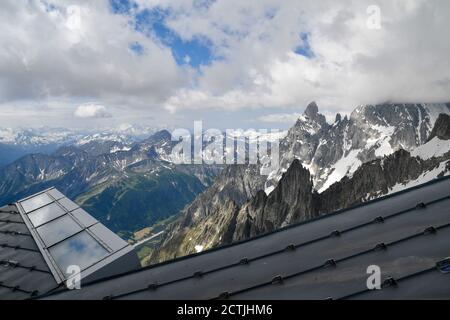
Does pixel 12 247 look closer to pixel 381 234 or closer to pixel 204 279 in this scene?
pixel 204 279

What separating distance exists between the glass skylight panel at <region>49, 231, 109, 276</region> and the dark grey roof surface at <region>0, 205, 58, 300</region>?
746 millimetres

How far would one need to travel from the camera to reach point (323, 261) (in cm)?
1138

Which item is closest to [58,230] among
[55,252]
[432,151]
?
[55,252]

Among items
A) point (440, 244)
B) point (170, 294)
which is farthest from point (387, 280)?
point (170, 294)

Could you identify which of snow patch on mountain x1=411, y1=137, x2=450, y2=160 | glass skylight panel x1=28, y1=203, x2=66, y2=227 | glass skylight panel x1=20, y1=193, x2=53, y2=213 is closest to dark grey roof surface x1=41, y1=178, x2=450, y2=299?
glass skylight panel x1=28, y1=203, x2=66, y2=227

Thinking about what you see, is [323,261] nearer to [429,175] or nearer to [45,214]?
[45,214]

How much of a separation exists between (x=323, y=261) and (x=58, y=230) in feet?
57.5

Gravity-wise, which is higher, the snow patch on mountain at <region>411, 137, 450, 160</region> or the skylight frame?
the snow patch on mountain at <region>411, 137, 450, 160</region>

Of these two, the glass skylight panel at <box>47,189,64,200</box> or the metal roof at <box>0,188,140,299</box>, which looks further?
the glass skylight panel at <box>47,189,64,200</box>

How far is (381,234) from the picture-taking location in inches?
473

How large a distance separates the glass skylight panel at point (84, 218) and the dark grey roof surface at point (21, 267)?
2.91 m

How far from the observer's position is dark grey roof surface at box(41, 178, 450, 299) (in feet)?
33.1

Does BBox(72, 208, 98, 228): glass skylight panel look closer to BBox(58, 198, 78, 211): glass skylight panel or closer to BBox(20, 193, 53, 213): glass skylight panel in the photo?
BBox(58, 198, 78, 211): glass skylight panel
